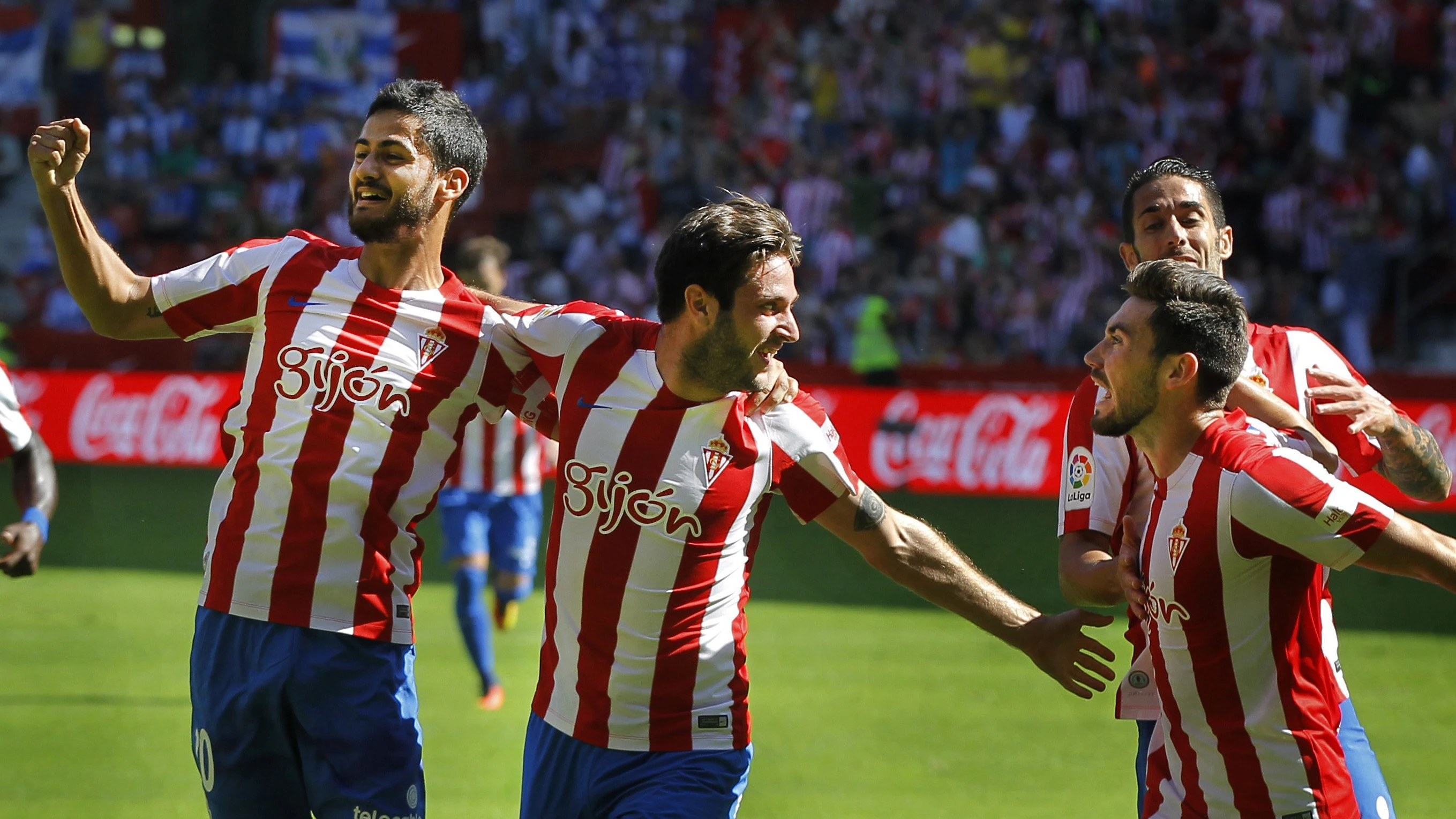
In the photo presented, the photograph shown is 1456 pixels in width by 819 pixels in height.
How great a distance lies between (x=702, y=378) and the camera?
3.61 meters

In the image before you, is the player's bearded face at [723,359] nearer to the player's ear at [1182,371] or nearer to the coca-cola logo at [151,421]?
the player's ear at [1182,371]

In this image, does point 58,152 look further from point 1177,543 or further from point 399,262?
point 1177,543

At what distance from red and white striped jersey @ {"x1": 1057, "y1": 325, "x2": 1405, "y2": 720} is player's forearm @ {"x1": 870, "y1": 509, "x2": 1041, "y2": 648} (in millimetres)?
413

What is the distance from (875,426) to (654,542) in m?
10.2

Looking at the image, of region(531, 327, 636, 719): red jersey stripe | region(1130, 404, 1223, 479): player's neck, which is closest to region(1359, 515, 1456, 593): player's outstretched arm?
region(1130, 404, 1223, 479): player's neck

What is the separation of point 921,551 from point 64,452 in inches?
534

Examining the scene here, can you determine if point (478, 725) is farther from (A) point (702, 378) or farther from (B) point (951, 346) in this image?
(B) point (951, 346)

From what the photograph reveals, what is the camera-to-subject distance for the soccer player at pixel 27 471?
4379 mm

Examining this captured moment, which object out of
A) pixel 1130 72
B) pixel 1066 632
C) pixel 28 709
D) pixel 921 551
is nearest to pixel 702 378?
pixel 921 551

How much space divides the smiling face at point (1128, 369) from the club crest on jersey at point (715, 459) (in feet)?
2.87

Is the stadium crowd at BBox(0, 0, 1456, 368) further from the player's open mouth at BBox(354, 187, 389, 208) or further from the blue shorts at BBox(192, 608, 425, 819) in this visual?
the blue shorts at BBox(192, 608, 425, 819)

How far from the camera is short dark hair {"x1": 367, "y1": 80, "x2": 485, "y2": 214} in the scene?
4.00 m

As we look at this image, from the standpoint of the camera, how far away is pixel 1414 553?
307 cm

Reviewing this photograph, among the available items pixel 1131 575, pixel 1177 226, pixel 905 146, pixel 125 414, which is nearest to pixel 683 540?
pixel 1131 575
